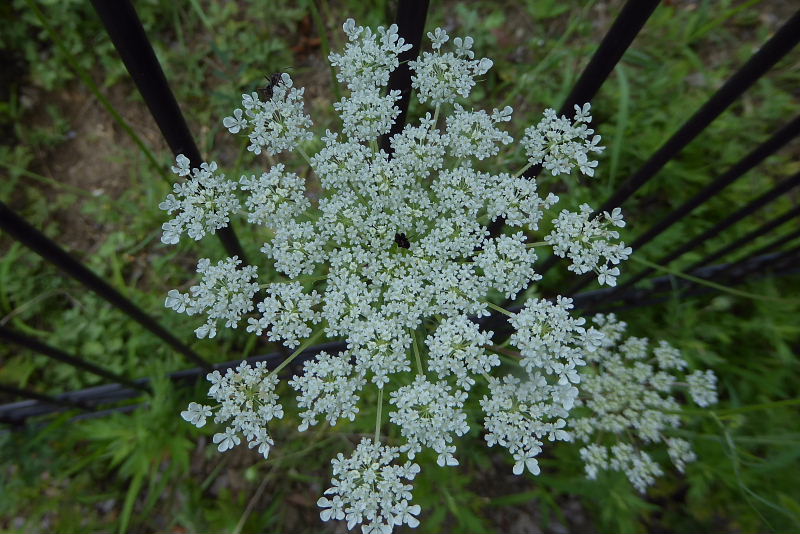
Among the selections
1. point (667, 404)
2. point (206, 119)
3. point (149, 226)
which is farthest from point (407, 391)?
point (206, 119)

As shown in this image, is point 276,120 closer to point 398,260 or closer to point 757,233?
point 398,260

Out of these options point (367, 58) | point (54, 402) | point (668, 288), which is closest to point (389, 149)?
point (367, 58)

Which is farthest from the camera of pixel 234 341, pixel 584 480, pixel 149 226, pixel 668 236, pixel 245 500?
pixel 149 226

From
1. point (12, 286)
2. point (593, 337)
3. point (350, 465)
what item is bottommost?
point (350, 465)

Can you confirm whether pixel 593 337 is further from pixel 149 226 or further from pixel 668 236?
pixel 149 226

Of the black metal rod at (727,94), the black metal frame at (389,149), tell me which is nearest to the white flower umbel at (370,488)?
the black metal frame at (389,149)
